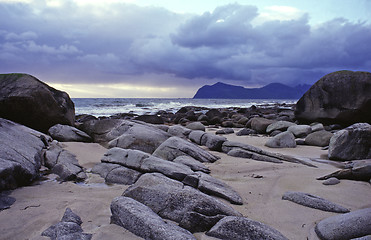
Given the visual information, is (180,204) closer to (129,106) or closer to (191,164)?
(191,164)

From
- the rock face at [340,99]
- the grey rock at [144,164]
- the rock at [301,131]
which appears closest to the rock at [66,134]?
the grey rock at [144,164]

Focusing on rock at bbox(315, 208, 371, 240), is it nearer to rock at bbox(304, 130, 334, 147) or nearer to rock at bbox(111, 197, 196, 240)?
rock at bbox(111, 197, 196, 240)

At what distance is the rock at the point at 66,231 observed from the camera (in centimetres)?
207

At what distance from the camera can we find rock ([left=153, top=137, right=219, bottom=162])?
5059 millimetres

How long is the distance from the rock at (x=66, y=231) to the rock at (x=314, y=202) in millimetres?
2434

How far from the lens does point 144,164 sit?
3.96 meters

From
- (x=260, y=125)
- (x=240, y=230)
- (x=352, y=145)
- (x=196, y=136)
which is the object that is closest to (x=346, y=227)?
(x=240, y=230)

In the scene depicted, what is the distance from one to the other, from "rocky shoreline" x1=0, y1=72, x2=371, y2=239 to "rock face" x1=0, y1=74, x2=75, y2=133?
44mm

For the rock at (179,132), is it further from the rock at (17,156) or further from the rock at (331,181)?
the rock at (331,181)

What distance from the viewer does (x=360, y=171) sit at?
3.84 m

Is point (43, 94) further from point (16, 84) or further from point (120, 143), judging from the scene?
point (120, 143)

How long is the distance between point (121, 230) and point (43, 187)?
1794 mm

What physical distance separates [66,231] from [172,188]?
1.14 m

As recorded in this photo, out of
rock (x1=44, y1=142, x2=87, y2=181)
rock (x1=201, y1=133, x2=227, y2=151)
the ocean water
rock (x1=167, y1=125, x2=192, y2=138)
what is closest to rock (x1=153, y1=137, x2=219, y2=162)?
rock (x1=201, y1=133, x2=227, y2=151)
